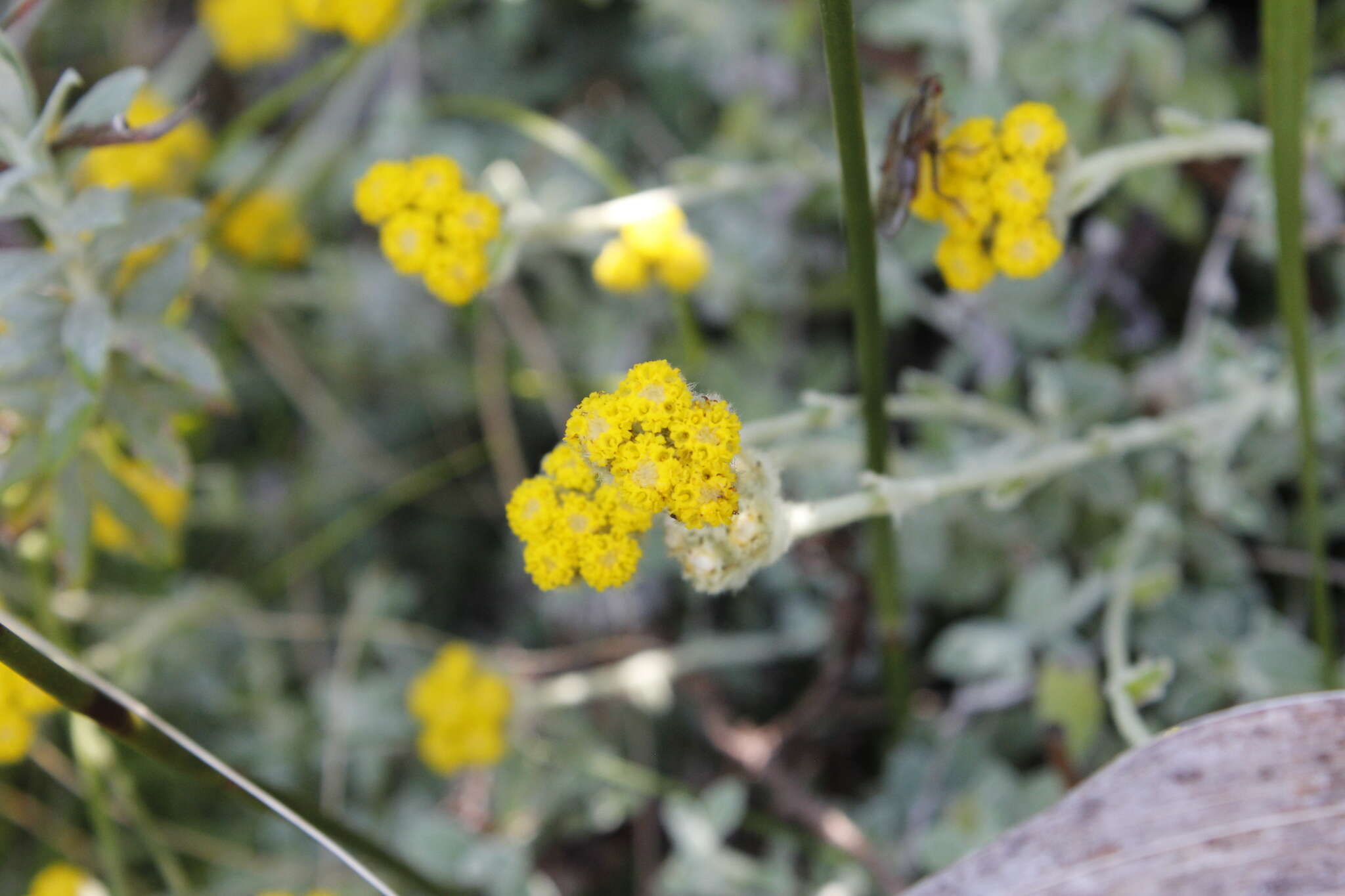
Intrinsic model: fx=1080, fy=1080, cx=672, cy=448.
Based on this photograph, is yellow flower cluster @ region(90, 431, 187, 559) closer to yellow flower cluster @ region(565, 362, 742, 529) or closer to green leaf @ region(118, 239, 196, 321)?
green leaf @ region(118, 239, 196, 321)

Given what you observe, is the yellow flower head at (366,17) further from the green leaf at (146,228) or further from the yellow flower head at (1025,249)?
the yellow flower head at (1025,249)

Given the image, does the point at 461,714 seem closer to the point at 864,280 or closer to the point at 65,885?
the point at 65,885

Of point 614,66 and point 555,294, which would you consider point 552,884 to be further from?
point 614,66

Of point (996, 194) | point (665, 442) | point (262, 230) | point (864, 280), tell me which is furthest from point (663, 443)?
point (262, 230)

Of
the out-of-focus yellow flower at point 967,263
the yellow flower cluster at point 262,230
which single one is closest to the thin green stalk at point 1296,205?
the out-of-focus yellow flower at point 967,263

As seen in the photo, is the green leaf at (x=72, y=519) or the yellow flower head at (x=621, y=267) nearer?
the green leaf at (x=72, y=519)

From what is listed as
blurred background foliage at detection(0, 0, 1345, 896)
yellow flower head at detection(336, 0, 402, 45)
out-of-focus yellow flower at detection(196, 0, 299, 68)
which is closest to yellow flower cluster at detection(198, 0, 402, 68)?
out-of-focus yellow flower at detection(196, 0, 299, 68)

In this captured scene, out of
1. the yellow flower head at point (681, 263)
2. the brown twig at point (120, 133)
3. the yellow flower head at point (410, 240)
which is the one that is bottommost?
the yellow flower head at point (681, 263)
